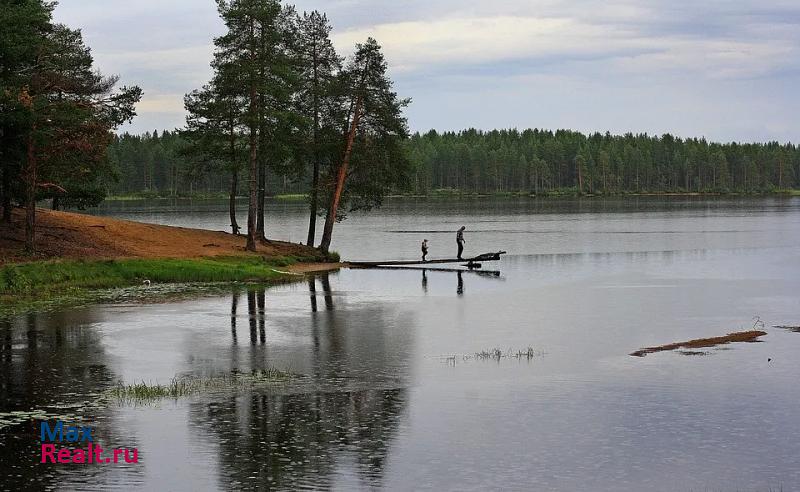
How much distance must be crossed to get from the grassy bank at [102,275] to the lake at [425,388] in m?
2.65

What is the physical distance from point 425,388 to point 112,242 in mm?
34037

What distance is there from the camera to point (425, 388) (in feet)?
84.3

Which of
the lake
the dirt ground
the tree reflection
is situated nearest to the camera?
the tree reflection

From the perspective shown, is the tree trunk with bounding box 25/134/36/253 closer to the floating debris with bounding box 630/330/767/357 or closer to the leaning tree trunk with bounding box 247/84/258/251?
the leaning tree trunk with bounding box 247/84/258/251

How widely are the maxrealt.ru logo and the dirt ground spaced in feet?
93.4

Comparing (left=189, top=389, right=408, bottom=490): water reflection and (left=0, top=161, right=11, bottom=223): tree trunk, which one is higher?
(left=0, top=161, right=11, bottom=223): tree trunk

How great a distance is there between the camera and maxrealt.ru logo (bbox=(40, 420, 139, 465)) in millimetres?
19031

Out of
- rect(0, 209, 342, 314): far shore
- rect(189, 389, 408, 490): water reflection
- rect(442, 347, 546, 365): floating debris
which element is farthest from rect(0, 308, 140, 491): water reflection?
rect(442, 347, 546, 365): floating debris

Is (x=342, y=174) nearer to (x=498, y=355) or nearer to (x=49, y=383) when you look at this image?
(x=498, y=355)

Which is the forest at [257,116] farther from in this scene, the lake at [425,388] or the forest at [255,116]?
the lake at [425,388]

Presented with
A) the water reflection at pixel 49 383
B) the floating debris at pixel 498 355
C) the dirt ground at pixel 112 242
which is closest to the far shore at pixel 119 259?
the dirt ground at pixel 112 242

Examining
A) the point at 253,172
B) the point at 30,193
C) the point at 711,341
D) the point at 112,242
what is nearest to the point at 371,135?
the point at 253,172

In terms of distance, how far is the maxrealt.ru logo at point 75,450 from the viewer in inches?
749

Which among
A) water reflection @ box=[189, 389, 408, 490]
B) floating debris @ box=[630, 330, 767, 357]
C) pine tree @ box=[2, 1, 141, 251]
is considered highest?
pine tree @ box=[2, 1, 141, 251]
